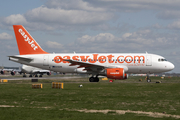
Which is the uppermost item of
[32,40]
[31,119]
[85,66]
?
[32,40]

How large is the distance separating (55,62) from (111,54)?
10237 mm

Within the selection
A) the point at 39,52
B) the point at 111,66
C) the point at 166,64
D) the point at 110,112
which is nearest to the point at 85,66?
the point at 111,66

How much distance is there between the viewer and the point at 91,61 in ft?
156

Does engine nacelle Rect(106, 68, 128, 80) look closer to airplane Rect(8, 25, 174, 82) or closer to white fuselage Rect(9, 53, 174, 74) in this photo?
airplane Rect(8, 25, 174, 82)

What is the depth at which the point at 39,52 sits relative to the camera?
50406 mm

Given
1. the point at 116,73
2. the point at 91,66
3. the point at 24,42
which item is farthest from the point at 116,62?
the point at 24,42

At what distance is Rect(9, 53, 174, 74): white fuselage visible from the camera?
46.0 metres

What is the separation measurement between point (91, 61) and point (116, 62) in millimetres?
4474

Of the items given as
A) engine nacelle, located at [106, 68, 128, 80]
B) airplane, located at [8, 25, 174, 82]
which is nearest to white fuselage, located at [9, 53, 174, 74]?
airplane, located at [8, 25, 174, 82]

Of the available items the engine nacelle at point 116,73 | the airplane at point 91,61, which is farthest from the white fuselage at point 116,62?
the engine nacelle at point 116,73

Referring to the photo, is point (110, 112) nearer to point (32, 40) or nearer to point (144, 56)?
point (144, 56)

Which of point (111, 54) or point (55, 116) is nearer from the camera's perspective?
point (55, 116)

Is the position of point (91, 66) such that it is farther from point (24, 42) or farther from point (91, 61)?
point (24, 42)

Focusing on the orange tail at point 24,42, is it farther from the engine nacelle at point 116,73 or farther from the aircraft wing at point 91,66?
the engine nacelle at point 116,73
